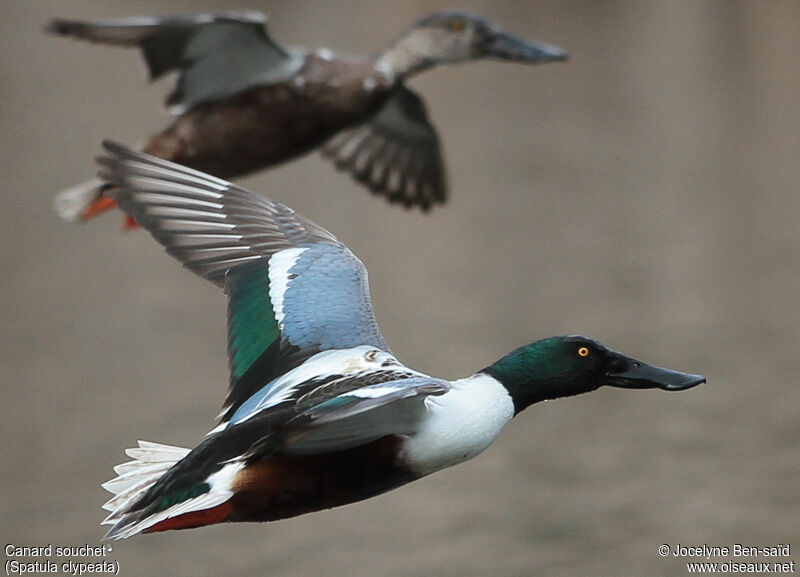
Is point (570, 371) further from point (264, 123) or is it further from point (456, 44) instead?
point (456, 44)

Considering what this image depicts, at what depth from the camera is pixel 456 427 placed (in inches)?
120

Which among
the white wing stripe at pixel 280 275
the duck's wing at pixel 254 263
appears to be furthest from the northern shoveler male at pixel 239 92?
the white wing stripe at pixel 280 275

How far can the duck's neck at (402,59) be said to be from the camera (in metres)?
5.57

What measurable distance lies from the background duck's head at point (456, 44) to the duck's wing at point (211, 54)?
58 centimetres

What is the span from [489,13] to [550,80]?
3.57 ft

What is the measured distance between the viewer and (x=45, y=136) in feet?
42.9

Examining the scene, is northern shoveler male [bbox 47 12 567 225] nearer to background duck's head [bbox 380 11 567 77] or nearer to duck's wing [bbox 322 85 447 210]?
background duck's head [bbox 380 11 567 77]

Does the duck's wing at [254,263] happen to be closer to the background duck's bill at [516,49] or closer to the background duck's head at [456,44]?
the background duck's head at [456,44]

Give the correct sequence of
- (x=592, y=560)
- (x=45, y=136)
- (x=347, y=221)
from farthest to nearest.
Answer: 1. (x=45, y=136)
2. (x=347, y=221)
3. (x=592, y=560)

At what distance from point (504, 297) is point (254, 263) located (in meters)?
6.06

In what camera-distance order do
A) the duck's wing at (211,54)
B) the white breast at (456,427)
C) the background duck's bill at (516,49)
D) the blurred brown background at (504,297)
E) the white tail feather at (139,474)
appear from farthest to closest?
the blurred brown background at (504,297) → the background duck's bill at (516,49) → the duck's wing at (211,54) → the white tail feather at (139,474) → the white breast at (456,427)

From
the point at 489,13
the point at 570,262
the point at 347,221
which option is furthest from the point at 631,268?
the point at 489,13

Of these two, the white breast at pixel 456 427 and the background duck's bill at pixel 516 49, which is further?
the background duck's bill at pixel 516 49

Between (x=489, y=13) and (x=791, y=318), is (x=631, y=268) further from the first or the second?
(x=489, y=13)
